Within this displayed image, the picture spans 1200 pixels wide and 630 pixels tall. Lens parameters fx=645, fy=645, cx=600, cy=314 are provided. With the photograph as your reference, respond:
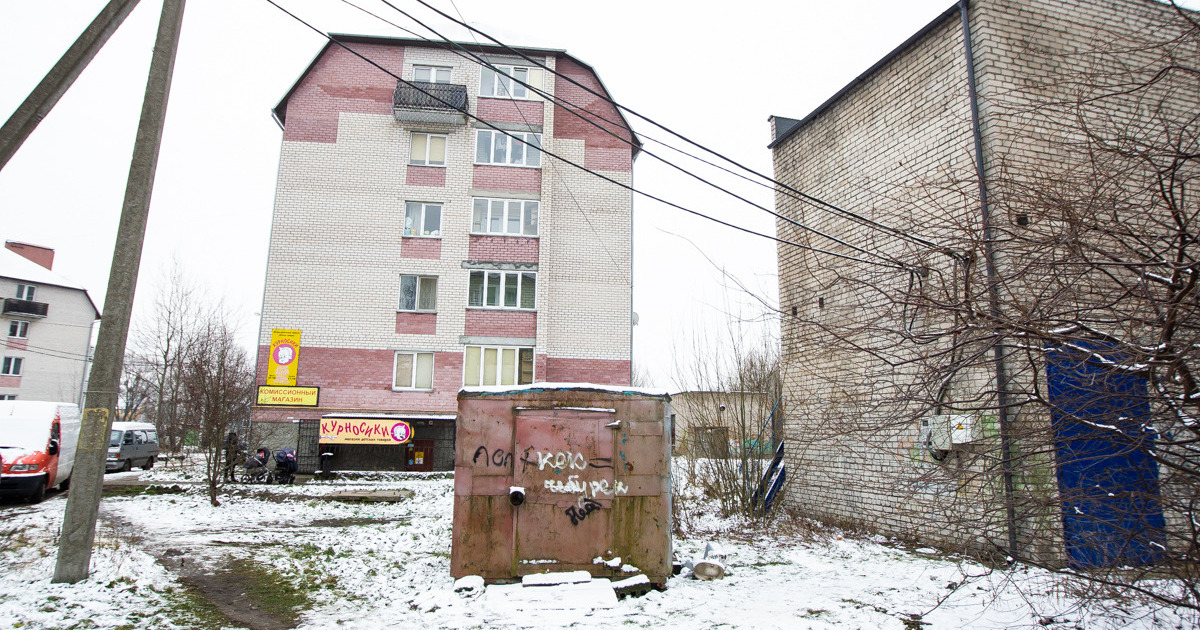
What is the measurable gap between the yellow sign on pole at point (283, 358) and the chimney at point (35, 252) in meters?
35.8

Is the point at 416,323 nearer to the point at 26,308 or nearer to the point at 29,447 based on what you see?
the point at 29,447

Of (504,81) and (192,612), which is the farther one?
(504,81)

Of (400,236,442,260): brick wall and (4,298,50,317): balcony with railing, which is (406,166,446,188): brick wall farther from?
(4,298,50,317): balcony with railing

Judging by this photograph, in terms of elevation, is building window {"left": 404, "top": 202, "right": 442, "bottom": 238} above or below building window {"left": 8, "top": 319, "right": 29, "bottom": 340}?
above

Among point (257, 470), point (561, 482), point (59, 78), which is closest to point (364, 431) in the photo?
point (257, 470)

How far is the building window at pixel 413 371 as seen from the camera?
803 inches

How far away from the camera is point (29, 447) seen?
39.2ft

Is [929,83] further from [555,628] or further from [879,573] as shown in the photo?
[555,628]

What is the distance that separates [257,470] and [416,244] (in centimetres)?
841

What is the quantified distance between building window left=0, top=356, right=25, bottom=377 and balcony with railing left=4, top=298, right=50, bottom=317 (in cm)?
272

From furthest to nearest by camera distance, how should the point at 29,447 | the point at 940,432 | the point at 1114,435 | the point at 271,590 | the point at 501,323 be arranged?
the point at 501,323
the point at 29,447
the point at 940,432
the point at 271,590
the point at 1114,435

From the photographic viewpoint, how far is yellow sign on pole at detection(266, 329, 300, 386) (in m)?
19.9

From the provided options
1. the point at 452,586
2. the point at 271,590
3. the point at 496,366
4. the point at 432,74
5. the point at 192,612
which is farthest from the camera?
the point at 432,74

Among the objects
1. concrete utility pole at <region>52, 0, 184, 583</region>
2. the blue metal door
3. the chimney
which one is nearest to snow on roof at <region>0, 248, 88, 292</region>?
the chimney
